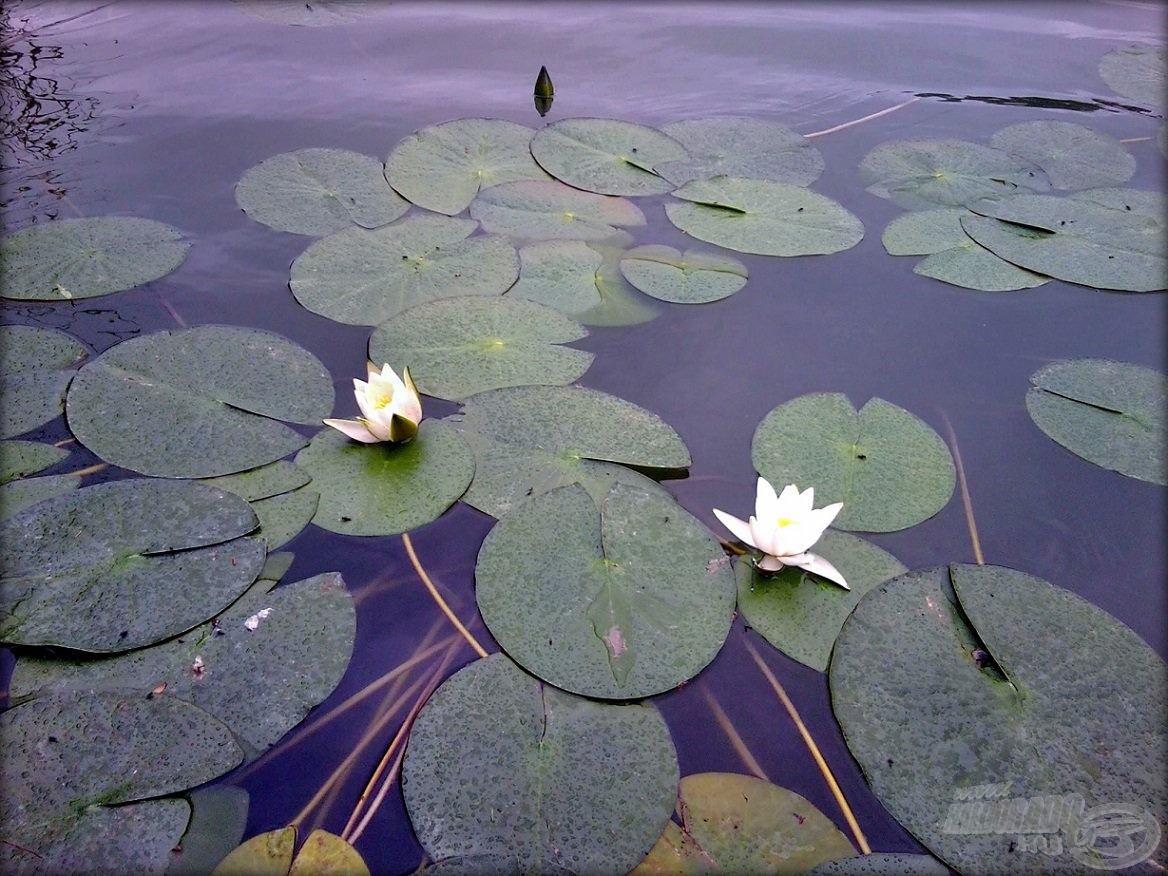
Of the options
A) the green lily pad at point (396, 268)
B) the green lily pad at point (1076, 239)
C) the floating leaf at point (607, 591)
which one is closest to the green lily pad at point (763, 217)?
the green lily pad at point (1076, 239)

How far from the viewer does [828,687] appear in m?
1.90

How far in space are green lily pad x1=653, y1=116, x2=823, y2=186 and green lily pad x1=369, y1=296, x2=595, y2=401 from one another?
4.41ft

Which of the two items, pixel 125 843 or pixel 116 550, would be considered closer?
pixel 125 843

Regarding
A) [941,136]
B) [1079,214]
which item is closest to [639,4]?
[941,136]

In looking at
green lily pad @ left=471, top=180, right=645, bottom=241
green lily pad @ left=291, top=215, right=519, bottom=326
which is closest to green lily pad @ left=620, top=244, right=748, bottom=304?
green lily pad @ left=471, top=180, right=645, bottom=241

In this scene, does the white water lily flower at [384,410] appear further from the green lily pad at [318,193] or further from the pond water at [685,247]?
the green lily pad at [318,193]

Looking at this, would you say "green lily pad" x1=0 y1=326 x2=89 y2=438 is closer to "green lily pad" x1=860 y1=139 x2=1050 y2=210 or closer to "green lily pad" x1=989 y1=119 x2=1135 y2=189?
"green lily pad" x1=860 y1=139 x2=1050 y2=210

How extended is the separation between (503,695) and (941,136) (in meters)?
4.02

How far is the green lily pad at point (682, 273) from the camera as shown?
10.4ft

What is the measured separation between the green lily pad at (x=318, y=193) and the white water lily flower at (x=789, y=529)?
232 centimetres

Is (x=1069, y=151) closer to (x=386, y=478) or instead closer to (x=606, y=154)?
(x=606, y=154)

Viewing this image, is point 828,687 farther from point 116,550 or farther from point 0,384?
point 0,384

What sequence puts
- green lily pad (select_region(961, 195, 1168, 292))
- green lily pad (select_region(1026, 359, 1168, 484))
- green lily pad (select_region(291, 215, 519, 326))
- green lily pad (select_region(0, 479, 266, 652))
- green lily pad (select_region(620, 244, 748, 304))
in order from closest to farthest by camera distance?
green lily pad (select_region(0, 479, 266, 652)) < green lily pad (select_region(1026, 359, 1168, 484)) < green lily pad (select_region(291, 215, 519, 326)) < green lily pad (select_region(620, 244, 748, 304)) < green lily pad (select_region(961, 195, 1168, 292))

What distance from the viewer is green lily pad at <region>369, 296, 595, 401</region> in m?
2.74
